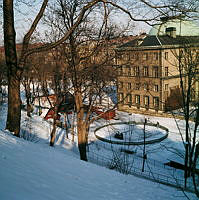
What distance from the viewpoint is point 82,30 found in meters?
11.9

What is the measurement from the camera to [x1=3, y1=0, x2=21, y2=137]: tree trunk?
686 cm

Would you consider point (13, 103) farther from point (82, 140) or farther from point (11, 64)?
point (82, 140)

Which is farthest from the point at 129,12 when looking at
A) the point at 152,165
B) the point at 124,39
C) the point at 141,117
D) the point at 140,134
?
the point at 141,117

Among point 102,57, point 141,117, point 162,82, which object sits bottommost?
point 141,117

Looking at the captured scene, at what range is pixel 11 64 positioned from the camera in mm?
7094

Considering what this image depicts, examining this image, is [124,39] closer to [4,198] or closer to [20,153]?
[20,153]

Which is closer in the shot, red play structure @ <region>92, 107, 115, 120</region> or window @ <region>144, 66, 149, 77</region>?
red play structure @ <region>92, 107, 115, 120</region>

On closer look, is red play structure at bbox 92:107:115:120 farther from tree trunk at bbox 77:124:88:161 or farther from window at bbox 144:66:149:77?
window at bbox 144:66:149:77

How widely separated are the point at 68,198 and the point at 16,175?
3.23 ft

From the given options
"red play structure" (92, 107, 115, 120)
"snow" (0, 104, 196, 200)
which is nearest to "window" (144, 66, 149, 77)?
"red play structure" (92, 107, 115, 120)

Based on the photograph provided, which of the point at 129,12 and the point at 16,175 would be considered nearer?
the point at 16,175

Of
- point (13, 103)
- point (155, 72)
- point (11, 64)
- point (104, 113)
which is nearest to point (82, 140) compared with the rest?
point (104, 113)

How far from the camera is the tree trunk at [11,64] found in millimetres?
6859

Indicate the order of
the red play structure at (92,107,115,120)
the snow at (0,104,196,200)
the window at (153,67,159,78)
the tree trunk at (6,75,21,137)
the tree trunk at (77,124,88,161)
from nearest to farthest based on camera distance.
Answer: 1. the snow at (0,104,196,200)
2. the tree trunk at (6,75,21,137)
3. the tree trunk at (77,124,88,161)
4. the red play structure at (92,107,115,120)
5. the window at (153,67,159,78)
